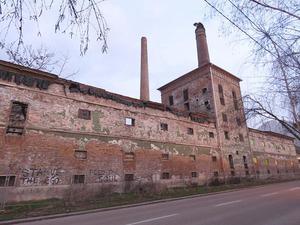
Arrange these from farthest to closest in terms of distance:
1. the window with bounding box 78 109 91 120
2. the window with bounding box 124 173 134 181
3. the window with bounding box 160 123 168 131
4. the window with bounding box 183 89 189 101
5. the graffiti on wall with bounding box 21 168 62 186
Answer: the window with bounding box 183 89 189 101, the window with bounding box 160 123 168 131, the window with bounding box 124 173 134 181, the window with bounding box 78 109 91 120, the graffiti on wall with bounding box 21 168 62 186

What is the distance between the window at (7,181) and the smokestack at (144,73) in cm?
2151

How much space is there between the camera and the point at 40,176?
607 inches

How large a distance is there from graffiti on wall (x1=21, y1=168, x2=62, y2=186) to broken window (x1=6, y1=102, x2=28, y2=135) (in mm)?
2436

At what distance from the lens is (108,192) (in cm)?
1825

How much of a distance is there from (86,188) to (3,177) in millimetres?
5280

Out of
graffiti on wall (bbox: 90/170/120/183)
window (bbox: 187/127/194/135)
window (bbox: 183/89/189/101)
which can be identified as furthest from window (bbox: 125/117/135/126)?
window (bbox: 183/89/189/101)

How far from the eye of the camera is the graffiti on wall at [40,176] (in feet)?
48.6

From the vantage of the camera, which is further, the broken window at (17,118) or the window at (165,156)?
the window at (165,156)

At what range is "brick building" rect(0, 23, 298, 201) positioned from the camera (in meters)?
15.2

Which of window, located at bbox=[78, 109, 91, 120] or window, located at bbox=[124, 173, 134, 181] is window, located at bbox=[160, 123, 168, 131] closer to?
window, located at bbox=[124, 173, 134, 181]

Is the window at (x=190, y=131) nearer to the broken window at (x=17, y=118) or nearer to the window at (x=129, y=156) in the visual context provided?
the window at (x=129, y=156)

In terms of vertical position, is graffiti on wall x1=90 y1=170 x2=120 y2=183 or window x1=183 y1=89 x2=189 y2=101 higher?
window x1=183 y1=89 x2=189 y2=101

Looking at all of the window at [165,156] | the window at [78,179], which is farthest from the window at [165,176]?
the window at [78,179]

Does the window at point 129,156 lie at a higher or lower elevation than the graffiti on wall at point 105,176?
higher
